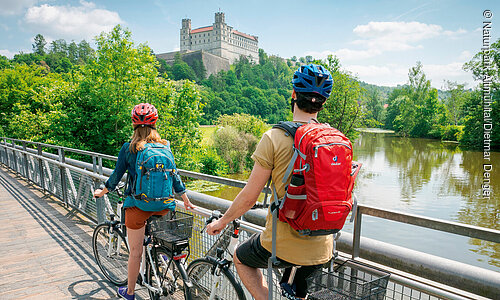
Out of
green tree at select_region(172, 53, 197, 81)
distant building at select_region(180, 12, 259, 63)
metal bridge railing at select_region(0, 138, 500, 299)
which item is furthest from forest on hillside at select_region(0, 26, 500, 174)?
distant building at select_region(180, 12, 259, 63)

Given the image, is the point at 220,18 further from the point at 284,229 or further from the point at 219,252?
the point at 284,229

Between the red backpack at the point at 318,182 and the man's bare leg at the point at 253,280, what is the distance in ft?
1.83

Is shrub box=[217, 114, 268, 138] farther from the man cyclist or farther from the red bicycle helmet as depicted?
the man cyclist

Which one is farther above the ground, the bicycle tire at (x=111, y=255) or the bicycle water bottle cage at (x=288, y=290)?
the bicycle water bottle cage at (x=288, y=290)

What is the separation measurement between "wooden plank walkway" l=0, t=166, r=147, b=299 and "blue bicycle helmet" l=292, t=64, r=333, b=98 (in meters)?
2.78

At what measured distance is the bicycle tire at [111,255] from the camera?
3.61 meters

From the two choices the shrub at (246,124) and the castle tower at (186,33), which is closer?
the shrub at (246,124)

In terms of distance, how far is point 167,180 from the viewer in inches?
111

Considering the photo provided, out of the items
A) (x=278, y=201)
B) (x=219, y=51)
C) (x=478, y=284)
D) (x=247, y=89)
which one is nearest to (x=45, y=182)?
(x=278, y=201)

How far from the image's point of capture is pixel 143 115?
2820mm

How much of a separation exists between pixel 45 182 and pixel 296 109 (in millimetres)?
8117

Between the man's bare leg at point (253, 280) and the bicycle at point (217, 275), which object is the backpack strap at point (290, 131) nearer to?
the man's bare leg at point (253, 280)

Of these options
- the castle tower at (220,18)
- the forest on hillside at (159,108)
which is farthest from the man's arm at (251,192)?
Result: the castle tower at (220,18)

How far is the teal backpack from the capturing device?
2.72 m
